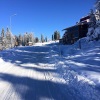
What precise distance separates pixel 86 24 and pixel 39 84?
48.3 metres

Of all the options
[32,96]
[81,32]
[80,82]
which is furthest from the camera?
[81,32]

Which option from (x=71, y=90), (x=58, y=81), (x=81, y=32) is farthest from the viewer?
(x=81, y=32)

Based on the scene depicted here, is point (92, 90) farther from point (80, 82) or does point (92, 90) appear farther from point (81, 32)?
point (81, 32)

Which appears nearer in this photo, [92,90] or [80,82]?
[92,90]

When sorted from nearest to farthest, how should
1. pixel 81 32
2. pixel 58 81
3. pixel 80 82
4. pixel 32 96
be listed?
pixel 32 96, pixel 80 82, pixel 58 81, pixel 81 32

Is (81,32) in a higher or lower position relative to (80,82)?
higher

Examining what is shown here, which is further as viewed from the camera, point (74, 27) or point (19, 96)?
point (74, 27)

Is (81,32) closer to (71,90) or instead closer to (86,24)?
(86,24)

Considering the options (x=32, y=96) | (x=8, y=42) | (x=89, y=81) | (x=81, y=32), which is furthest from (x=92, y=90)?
(x=8, y=42)

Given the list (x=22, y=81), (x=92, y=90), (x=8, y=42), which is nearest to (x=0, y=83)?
(x=22, y=81)

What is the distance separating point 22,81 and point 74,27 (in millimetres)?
48586

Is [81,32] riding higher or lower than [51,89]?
higher

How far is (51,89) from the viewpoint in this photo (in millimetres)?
10344

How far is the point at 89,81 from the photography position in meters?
11.2
